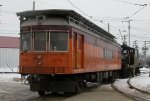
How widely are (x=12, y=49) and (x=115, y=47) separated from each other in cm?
5533

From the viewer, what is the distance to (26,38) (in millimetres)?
17969

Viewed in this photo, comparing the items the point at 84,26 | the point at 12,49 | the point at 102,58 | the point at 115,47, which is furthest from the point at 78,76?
the point at 12,49

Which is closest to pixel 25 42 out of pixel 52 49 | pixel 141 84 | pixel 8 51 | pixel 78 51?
pixel 52 49

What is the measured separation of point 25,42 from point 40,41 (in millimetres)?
852

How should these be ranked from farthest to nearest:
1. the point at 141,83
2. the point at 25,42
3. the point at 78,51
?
the point at 141,83
the point at 78,51
the point at 25,42

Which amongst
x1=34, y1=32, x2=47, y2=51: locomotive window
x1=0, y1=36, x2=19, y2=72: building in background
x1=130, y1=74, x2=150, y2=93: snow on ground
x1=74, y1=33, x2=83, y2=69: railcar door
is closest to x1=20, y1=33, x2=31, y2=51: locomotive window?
x1=34, y1=32, x2=47, y2=51: locomotive window

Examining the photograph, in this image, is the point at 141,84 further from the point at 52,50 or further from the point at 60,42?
the point at 52,50

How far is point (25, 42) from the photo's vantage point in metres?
18.0

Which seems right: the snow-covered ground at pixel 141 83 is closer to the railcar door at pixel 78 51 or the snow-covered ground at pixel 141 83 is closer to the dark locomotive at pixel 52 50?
the railcar door at pixel 78 51

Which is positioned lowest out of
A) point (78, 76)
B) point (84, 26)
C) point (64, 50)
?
point (78, 76)

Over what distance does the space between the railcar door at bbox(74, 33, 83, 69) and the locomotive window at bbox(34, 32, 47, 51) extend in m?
1.47

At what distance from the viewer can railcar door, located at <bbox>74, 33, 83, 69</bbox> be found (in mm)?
18091

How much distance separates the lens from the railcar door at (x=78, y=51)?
18091 millimetres

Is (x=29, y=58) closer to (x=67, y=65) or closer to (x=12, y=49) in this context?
(x=67, y=65)
